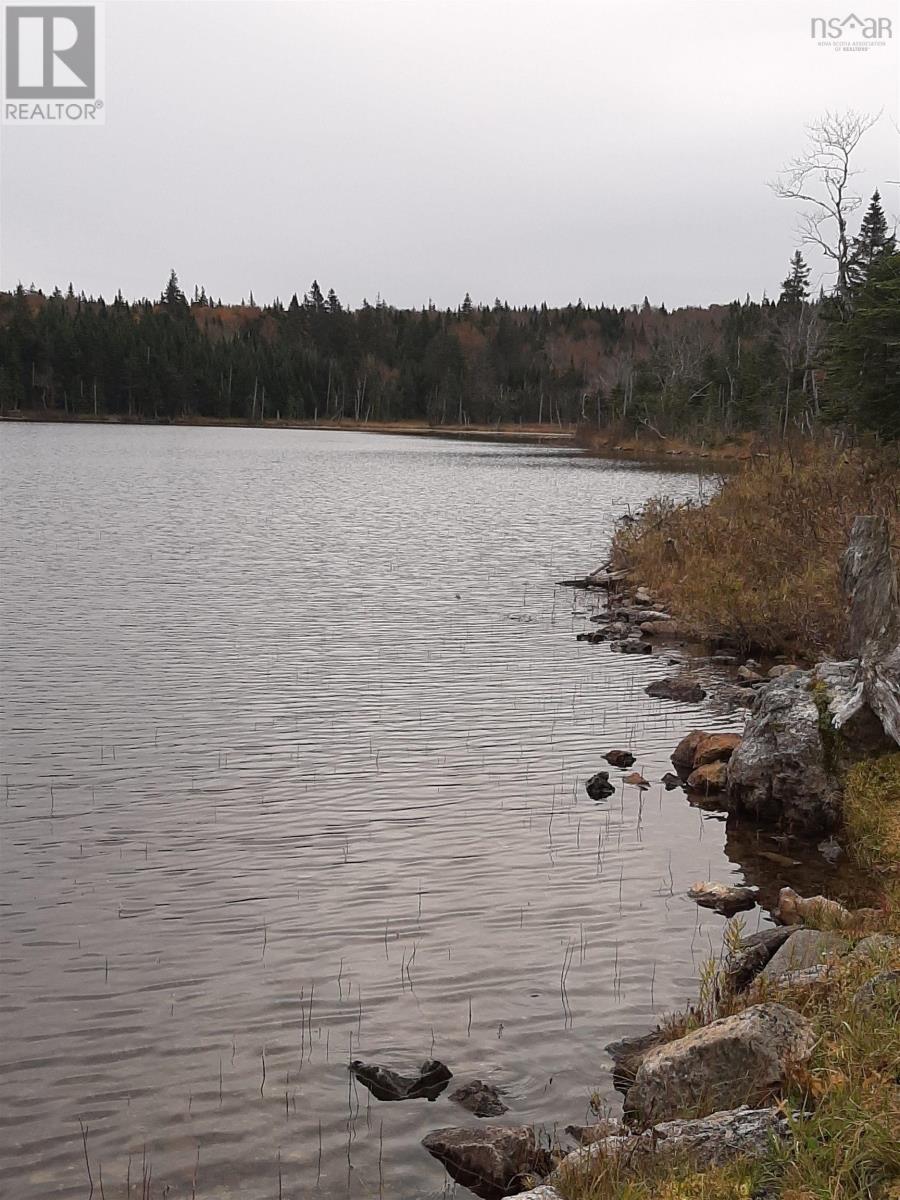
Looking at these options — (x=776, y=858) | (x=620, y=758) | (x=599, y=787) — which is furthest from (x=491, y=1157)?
(x=620, y=758)

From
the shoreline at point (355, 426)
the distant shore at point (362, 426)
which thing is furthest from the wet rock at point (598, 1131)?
the distant shore at point (362, 426)

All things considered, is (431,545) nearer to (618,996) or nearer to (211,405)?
(618,996)

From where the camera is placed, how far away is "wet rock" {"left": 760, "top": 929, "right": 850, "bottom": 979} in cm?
734

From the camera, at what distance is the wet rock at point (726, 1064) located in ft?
18.6

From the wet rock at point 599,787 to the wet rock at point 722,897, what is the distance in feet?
8.42

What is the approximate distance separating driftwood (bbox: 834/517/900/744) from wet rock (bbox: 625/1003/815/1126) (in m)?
5.94

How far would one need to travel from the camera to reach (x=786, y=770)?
1190cm

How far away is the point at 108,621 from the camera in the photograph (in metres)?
21.5

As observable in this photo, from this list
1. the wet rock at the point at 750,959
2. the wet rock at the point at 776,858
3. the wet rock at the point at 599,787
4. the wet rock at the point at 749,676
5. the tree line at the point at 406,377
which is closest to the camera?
the wet rock at the point at 750,959

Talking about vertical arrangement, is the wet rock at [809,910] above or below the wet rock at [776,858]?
above

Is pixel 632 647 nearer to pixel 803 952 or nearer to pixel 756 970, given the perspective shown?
pixel 756 970

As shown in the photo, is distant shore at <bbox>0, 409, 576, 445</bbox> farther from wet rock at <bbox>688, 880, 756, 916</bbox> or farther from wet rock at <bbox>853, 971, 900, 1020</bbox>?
wet rock at <bbox>853, 971, 900, 1020</bbox>

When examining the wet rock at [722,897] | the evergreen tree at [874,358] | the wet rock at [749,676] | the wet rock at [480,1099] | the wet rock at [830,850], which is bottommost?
the wet rock at [480,1099]

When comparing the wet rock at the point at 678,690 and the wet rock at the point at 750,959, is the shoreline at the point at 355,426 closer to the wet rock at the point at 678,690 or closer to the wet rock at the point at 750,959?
the wet rock at the point at 678,690
